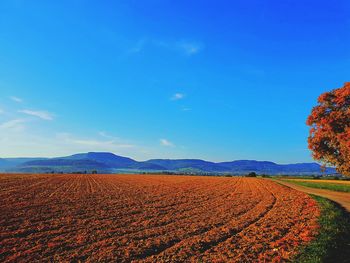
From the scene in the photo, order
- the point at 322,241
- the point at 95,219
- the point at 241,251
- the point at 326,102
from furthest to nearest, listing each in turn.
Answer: the point at 326,102 < the point at 95,219 < the point at 322,241 < the point at 241,251

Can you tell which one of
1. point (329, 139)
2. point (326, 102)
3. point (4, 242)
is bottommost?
point (4, 242)

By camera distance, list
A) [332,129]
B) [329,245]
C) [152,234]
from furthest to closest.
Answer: [332,129] → [152,234] → [329,245]

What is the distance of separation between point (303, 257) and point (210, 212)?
10.4 meters

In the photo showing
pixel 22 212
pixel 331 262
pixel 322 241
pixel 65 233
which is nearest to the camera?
pixel 331 262

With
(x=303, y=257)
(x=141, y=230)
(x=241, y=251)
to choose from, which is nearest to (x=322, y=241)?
(x=303, y=257)

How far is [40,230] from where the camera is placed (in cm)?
1453

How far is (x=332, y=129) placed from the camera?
94.9ft

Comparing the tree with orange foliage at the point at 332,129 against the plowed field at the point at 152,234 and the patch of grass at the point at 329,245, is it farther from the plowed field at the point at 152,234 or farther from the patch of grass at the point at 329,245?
the patch of grass at the point at 329,245

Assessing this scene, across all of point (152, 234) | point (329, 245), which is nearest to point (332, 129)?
point (329, 245)

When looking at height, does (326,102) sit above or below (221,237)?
above

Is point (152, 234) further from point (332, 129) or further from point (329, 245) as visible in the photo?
point (332, 129)

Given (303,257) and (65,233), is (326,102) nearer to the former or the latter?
(303,257)

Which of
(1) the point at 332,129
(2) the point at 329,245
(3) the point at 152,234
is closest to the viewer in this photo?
(2) the point at 329,245

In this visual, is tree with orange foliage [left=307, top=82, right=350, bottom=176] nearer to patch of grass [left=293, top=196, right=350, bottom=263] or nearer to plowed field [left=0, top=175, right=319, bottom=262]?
plowed field [left=0, top=175, right=319, bottom=262]
